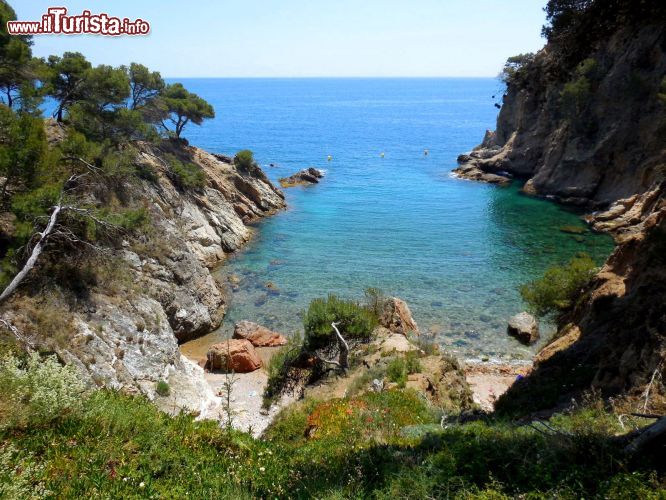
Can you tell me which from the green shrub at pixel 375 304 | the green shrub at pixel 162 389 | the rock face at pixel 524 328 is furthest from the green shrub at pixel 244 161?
A: the green shrub at pixel 162 389

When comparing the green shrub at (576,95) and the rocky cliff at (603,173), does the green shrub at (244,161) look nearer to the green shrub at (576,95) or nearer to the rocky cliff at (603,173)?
the rocky cliff at (603,173)

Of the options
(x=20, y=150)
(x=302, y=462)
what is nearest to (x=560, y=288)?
(x=302, y=462)

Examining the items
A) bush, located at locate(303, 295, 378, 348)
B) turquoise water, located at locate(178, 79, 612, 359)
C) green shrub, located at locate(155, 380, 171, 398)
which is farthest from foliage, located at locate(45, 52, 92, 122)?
bush, located at locate(303, 295, 378, 348)

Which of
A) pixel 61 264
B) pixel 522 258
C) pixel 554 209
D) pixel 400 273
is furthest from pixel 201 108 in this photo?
pixel 554 209

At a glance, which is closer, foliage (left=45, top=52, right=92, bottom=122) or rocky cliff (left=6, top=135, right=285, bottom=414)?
rocky cliff (left=6, top=135, right=285, bottom=414)

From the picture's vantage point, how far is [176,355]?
20.9 metres

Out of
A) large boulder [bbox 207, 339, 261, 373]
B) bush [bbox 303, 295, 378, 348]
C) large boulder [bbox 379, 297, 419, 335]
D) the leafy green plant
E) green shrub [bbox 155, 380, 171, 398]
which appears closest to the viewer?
the leafy green plant

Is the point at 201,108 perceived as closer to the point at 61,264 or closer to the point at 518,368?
the point at 61,264

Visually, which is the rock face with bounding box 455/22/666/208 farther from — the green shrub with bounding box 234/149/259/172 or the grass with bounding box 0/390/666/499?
the grass with bounding box 0/390/666/499

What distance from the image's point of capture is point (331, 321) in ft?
63.2

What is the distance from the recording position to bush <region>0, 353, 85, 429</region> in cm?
721

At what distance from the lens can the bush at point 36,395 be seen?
284 inches

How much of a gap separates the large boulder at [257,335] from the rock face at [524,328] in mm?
12451

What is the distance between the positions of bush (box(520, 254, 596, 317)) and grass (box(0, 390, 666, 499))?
13.1 meters
